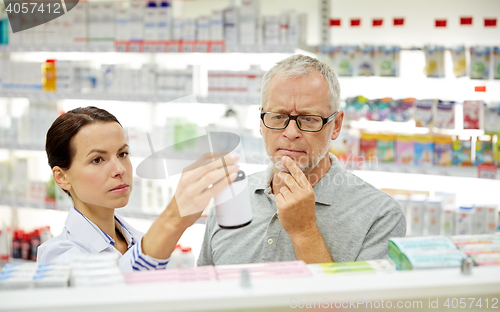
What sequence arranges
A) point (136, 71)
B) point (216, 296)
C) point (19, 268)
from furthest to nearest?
point (136, 71) → point (19, 268) → point (216, 296)

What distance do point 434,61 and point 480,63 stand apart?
0.28 m

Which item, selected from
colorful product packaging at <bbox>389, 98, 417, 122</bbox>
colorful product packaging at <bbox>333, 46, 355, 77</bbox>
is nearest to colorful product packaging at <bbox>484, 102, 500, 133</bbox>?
colorful product packaging at <bbox>389, 98, 417, 122</bbox>

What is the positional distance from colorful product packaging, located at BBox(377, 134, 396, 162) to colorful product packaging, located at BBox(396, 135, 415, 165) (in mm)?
33

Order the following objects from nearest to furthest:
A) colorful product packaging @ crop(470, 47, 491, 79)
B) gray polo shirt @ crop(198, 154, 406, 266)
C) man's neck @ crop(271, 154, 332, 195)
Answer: gray polo shirt @ crop(198, 154, 406, 266) → man's neck @ crop(271, 154, 332, 195) → colorful product packaging @ crop(470, 47, 491, 79)

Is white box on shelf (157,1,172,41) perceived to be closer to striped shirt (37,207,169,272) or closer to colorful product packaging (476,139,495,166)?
striped shirt (37,207,169,272)

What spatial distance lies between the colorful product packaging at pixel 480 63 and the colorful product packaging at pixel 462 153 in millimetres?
445

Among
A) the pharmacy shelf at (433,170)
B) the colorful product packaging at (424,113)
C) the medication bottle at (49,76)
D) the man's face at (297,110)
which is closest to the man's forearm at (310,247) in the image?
the man's face at (297,110)

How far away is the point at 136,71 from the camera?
3.28 meters

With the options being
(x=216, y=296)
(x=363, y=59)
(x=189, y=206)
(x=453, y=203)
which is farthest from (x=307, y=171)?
(x=453, y=203)

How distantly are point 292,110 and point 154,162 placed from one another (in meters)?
0.57

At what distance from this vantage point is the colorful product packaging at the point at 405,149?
112 inches

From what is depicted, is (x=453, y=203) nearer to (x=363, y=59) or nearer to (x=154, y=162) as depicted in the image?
(x=363, y=59)

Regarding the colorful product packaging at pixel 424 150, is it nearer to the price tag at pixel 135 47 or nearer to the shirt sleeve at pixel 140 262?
the price tag at pixel 135 47

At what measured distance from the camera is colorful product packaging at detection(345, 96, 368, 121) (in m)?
2.94
